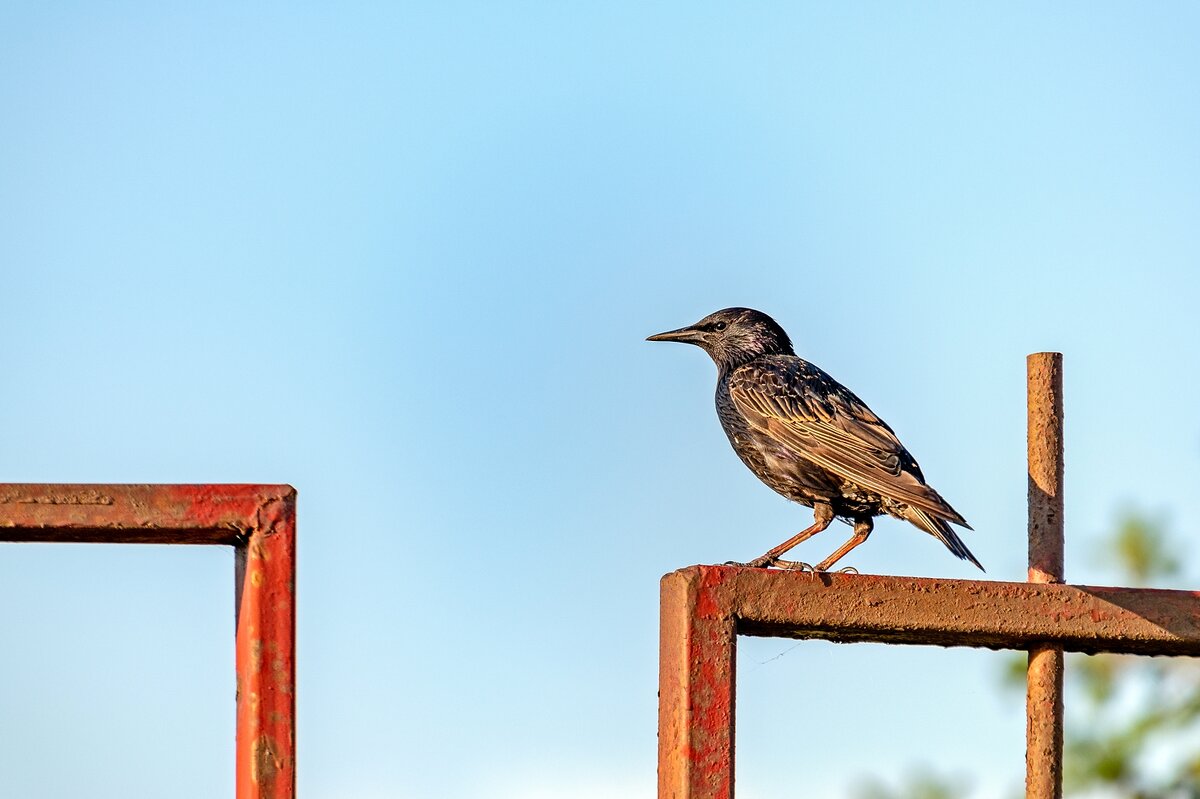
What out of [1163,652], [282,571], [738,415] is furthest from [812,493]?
[282,571]

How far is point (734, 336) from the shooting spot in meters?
7.89

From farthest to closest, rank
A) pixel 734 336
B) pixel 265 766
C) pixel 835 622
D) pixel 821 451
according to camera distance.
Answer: pixel 734 336 < pixel 821 451 < pixel 835 622 < pixel 265 766

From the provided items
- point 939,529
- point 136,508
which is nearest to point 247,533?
point 136,508

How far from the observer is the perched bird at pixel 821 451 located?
21.0 ft

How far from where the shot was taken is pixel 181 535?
146 inches

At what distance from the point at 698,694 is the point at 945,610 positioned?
1.86ft

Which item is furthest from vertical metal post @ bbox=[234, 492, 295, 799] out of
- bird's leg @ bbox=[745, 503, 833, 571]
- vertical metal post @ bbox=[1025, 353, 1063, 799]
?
bird's leg @ bbox=[745, 503, 833, 571]

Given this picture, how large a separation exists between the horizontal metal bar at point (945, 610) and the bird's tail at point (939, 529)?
1770 millimetres

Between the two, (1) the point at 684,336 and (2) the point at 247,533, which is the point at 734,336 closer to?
(1) the point at 684,336

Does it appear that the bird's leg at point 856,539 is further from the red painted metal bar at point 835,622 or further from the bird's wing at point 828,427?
the red painted metal bar at point 835,622

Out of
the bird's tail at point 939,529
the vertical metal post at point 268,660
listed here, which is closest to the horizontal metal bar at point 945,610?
the vertical metal post at point 268,660

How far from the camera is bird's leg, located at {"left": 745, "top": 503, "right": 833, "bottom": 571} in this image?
6.29 m

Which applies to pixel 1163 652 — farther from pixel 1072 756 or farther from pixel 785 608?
pixel 1072 756

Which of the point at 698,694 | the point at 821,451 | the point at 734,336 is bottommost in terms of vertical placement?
the point at 698,694
